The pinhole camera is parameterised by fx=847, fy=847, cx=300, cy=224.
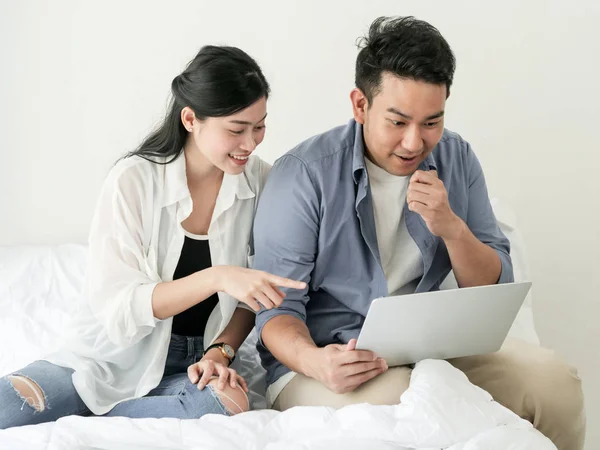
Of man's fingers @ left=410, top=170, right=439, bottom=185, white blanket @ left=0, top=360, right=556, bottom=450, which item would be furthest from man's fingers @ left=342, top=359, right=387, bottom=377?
man's fingers @ left=410, top=170, right=439, bottom=185

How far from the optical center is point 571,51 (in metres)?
2.61

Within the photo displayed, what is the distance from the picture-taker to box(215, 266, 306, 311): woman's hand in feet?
5.00

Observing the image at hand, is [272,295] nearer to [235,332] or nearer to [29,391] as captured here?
[235,332]

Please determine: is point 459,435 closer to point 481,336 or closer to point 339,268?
point 481,336

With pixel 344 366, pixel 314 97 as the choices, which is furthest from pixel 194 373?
pixel 314 97

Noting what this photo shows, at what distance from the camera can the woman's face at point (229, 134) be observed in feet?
5.53

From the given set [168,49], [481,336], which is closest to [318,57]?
[168,49]

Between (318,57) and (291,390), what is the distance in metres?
1.23

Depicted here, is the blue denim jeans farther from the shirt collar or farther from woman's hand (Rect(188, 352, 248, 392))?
the shirt collar

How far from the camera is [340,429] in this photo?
1336 mm

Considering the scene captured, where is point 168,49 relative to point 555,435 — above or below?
above

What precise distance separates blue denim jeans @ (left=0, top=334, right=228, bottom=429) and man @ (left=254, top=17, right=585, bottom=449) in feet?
0.58

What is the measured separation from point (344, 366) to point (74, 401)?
54cm

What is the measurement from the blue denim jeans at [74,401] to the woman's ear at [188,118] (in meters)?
0.51
